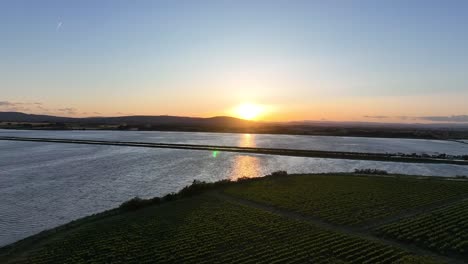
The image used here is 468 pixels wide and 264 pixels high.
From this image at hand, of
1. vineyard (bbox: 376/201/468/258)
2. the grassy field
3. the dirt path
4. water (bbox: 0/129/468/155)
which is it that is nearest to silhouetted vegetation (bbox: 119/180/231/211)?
the grassy field

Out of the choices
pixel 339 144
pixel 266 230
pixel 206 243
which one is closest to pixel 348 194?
pixel 266 230

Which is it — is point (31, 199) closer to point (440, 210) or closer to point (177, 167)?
point (177, 167)

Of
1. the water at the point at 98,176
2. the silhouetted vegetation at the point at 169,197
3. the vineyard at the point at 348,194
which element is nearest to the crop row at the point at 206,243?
the silhouetted vegetation at the point at 169,197

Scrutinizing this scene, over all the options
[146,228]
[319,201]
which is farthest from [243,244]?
[319,201]

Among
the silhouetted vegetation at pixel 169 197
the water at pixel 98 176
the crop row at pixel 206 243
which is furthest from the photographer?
the water at pixel 98 176

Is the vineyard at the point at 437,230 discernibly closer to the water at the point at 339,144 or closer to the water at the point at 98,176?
the water at the point at 98,176

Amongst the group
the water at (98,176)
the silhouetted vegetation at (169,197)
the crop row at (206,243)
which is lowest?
the water at (98,176)

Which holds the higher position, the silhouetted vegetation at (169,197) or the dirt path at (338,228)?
the silhouetted vegetation at (169,197)
